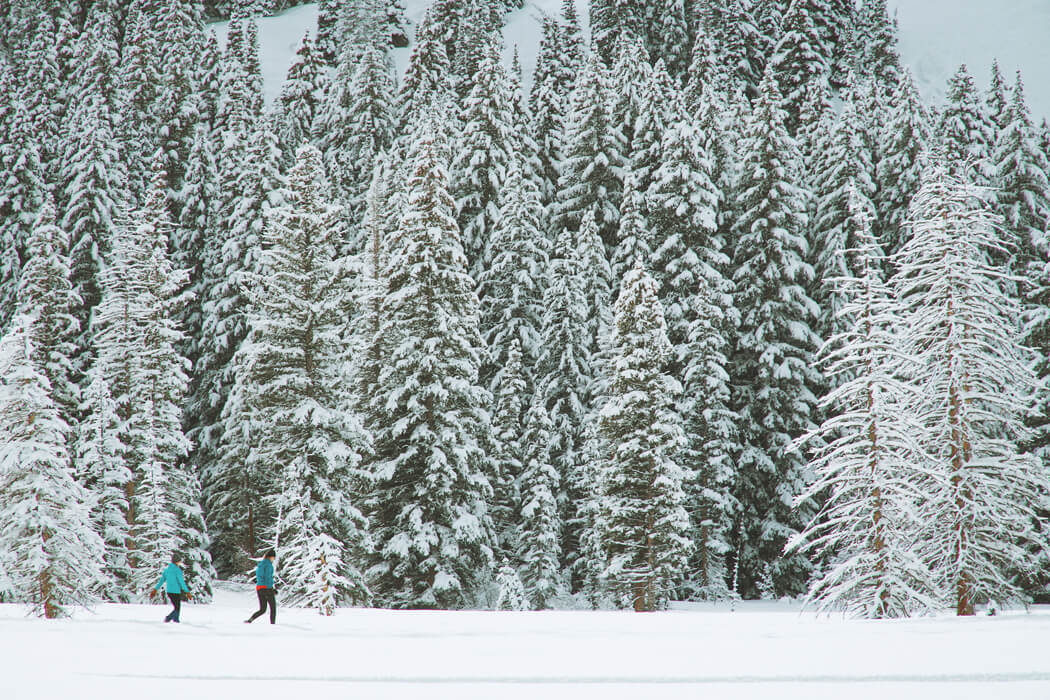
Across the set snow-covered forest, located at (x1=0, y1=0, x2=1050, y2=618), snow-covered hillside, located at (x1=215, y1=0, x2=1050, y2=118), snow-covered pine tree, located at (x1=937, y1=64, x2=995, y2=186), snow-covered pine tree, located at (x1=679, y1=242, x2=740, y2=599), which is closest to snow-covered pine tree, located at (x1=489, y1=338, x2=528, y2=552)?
snow-covered forest, located at (x1=0, y1=0, x2=1050, y2=618)

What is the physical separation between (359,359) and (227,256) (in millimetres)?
12561

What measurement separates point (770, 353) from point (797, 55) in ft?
143

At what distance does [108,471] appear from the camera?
89.9 ft

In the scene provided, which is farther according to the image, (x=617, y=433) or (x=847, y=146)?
(x=847, y=146)

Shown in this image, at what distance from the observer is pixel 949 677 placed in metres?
9.82

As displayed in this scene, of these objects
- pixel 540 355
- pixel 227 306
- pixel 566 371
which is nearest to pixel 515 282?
pixel 540 355

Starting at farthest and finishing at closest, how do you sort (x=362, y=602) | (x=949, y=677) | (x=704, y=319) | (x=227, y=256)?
(x=227, y=256) < (x=704, y=319) < (x=362, y=602) < (x=949, y=677)

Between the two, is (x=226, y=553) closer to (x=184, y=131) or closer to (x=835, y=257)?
(x=184, y=131)

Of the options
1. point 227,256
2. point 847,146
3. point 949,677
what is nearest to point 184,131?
point 227,256

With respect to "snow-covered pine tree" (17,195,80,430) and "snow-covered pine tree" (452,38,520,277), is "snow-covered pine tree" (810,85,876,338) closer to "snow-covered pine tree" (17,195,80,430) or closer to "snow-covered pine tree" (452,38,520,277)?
"snow-covered pine tree" (452,38,520,277)

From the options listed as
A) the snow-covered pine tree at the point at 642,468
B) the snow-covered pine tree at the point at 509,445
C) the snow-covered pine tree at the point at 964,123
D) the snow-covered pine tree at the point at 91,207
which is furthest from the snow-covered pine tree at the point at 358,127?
the snow-covered pine tree at the point at 964,123

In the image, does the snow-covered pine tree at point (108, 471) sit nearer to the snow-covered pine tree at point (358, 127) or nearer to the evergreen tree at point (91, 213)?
the evergreen tree at point (91, 213)

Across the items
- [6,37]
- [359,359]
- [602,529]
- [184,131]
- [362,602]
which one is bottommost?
[362,602]

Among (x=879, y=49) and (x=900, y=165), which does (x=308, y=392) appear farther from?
(x=879, y=49)
